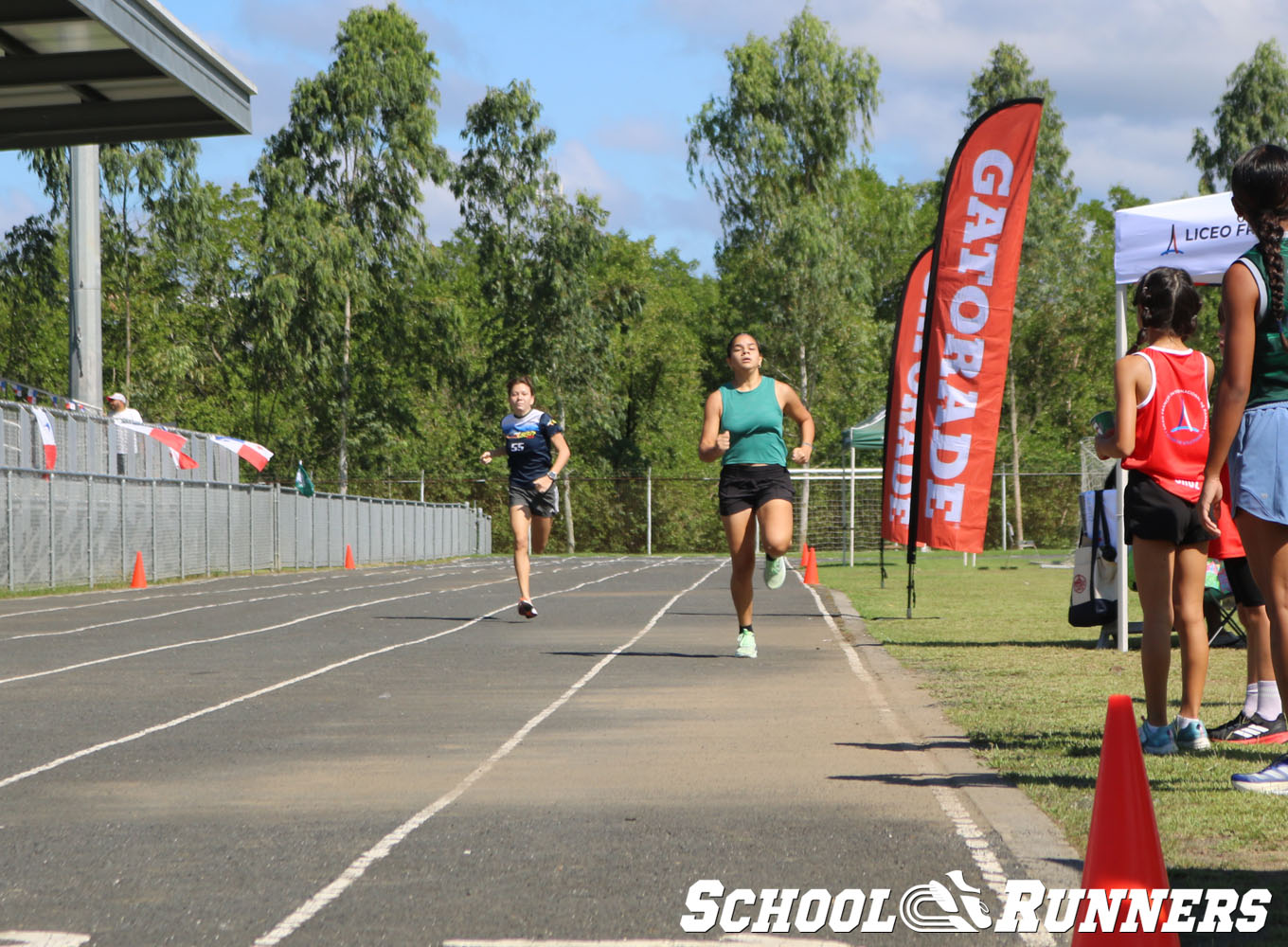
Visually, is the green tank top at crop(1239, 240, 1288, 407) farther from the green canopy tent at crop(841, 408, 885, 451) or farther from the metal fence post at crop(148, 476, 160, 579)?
the metal fence post at crop(148, 476, 160, 579)

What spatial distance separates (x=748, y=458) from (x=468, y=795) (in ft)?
17.2

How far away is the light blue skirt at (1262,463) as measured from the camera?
5.52 metres

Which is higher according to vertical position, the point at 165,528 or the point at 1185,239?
the point at 1185,239

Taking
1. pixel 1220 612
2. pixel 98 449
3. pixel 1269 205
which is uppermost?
pixel 1269 205

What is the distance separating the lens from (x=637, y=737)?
725 cm

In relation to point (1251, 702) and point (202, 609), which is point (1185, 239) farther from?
point (202, 609)

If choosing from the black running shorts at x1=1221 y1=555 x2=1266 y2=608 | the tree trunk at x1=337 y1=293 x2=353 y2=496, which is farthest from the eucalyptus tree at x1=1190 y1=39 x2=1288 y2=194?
the black running shorts at x1=1221 y1=555 x2=1266 y2=608

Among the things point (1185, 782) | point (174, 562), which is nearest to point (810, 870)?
point (1185, 782)

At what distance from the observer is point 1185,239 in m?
9.94

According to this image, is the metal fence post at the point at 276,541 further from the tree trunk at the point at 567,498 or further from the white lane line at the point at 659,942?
the white lane line at the point at 659,942

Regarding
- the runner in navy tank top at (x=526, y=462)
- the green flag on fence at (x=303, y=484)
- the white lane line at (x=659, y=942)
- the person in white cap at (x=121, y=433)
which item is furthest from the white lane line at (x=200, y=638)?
the green flag on fence at (x=303, y=484)

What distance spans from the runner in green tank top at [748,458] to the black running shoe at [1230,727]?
414cm

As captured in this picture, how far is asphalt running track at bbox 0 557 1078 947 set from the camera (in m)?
4.24

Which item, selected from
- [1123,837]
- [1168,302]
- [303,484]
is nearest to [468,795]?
[1123,837]
